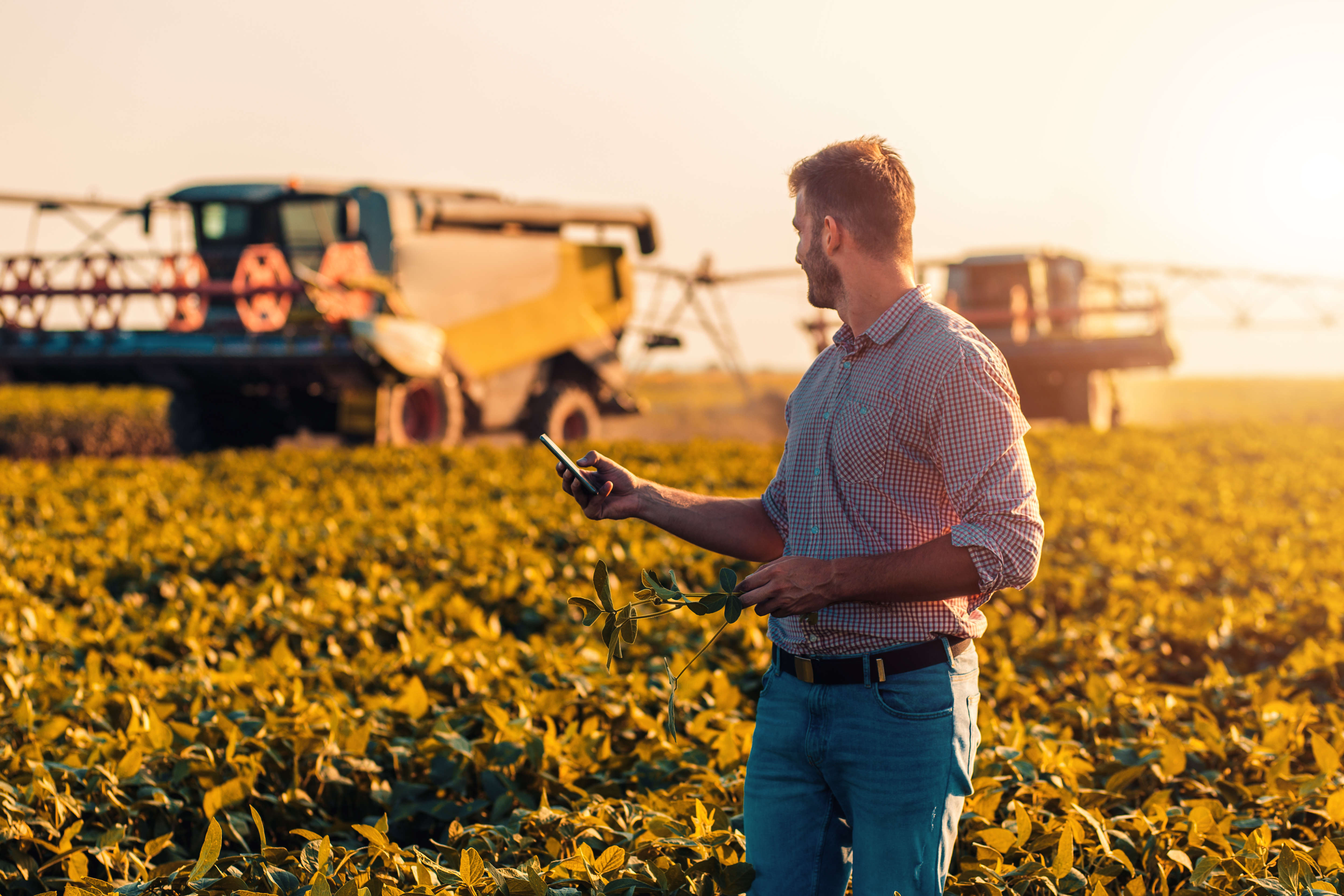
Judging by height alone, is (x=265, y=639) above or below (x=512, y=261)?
below

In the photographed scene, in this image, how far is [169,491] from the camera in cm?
988

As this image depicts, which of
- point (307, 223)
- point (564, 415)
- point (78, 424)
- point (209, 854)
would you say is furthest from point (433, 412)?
point (209, 854)

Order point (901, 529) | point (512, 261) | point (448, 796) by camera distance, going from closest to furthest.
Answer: point (901, 529) → point (448, 796) → point (512, 261)

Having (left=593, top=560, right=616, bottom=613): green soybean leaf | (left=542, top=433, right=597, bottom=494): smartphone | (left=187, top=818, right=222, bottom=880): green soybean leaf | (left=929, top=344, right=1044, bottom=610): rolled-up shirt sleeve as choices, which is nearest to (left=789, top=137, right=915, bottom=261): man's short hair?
(left=929, top=344, right=1044, bottom=610): rolled-up shirt sleeve

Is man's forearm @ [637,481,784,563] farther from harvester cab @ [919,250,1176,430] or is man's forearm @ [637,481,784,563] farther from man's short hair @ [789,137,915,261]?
harvester cab @ [919,250,1176,430]

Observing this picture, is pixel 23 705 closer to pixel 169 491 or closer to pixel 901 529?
pixel 901 529

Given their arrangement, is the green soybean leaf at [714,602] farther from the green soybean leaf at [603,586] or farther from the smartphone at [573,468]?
the smartphone at [573,468]

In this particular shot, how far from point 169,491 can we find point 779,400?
1662cm

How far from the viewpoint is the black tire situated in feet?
57.0

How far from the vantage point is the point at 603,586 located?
2.41 meters

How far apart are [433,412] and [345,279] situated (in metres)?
2.42

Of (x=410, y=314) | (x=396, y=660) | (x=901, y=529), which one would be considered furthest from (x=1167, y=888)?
(x=410, y=314)

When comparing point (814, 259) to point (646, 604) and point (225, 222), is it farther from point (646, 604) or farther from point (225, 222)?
point (225, 222)

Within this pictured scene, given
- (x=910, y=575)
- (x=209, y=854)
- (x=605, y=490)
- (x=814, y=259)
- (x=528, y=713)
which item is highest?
(x=814, y=259)
